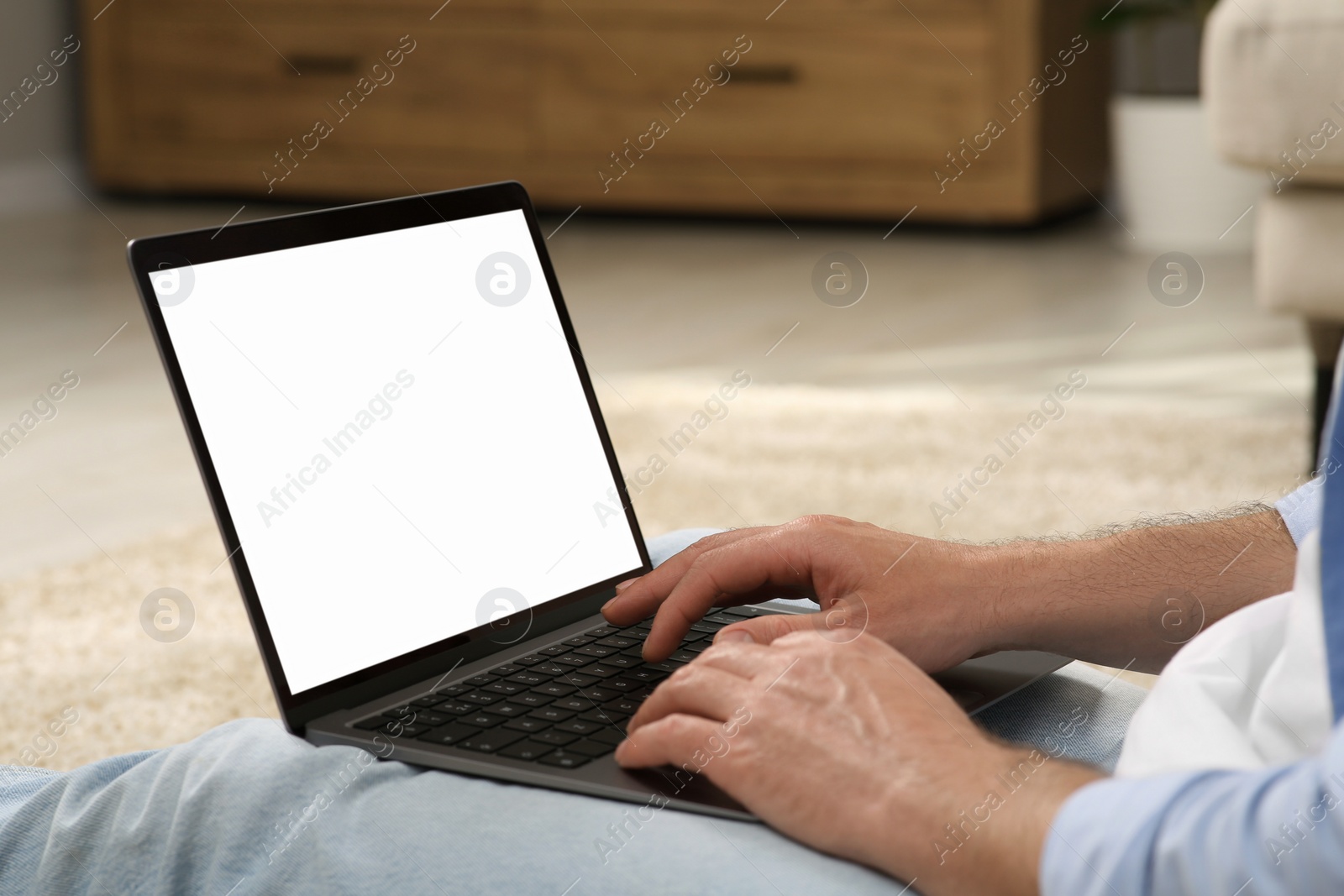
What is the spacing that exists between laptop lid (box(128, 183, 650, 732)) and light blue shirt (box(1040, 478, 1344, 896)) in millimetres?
306

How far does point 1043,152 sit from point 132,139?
2655 mm

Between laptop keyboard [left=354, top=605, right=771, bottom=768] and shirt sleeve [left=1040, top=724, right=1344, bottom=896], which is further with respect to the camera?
laptop keyboard [left=354, top=605, right=771, bottom=768]

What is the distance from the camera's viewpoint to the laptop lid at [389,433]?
1.97 ft

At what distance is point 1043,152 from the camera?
3.73 meters

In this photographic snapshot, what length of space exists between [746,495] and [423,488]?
117cm

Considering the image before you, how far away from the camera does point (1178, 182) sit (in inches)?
144

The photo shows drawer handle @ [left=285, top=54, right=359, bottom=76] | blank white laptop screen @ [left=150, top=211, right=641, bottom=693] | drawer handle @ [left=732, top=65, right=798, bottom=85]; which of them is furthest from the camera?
drawer handle @ [left=285, top=54, right=359, bottom=76]

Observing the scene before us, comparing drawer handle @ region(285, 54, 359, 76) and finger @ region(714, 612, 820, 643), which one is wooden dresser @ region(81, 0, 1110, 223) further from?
finger @ region(714, 612, 820, 643)

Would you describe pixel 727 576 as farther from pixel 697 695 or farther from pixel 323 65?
pixel 323 65

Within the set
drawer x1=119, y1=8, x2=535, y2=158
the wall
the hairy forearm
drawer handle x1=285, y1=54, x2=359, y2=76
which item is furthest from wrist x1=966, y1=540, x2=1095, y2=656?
the wall

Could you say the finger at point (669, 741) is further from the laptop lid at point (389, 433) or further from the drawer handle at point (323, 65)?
the drawer handle at point (323, 65)

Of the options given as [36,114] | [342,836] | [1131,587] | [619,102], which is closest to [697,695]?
[342,836]

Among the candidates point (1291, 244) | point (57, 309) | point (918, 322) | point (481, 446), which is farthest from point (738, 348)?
point (481, 446)

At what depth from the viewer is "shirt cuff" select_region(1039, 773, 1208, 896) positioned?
16.2 inches
